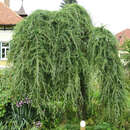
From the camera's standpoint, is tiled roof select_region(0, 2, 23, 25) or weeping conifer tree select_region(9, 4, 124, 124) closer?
weeping conifer tree select_region(9, 4, 124, 124)

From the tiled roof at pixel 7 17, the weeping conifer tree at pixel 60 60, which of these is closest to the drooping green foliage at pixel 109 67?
the weeping conifer tree at pixel 60 60

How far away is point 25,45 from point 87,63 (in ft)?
3.47

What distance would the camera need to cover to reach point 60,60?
217 cm

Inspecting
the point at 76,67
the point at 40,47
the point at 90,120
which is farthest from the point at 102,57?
the point at 90,120

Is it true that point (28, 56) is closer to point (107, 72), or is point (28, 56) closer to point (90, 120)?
point (107, 72)

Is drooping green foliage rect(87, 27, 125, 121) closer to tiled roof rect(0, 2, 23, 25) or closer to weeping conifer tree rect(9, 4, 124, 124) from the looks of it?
weeping conifer tree rect(9, 4, 124, 124)

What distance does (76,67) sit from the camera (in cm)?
217

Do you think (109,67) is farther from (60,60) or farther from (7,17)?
(7,17)

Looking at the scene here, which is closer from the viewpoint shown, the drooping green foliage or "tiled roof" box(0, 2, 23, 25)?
the drooping green foliage

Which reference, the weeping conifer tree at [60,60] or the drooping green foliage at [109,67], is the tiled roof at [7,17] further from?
the drooping green foliage at [109,67]

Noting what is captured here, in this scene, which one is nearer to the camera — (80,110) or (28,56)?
(28,56)

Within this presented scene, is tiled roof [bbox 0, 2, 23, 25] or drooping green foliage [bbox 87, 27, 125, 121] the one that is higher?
tiled roof [bbox 0, 2, 23, 25]

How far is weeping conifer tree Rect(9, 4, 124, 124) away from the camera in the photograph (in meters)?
2.11

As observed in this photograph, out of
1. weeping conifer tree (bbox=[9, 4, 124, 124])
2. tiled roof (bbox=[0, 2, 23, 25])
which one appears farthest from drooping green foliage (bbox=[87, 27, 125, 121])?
tiled roof (bbox=[0, 2, 23, 25])
